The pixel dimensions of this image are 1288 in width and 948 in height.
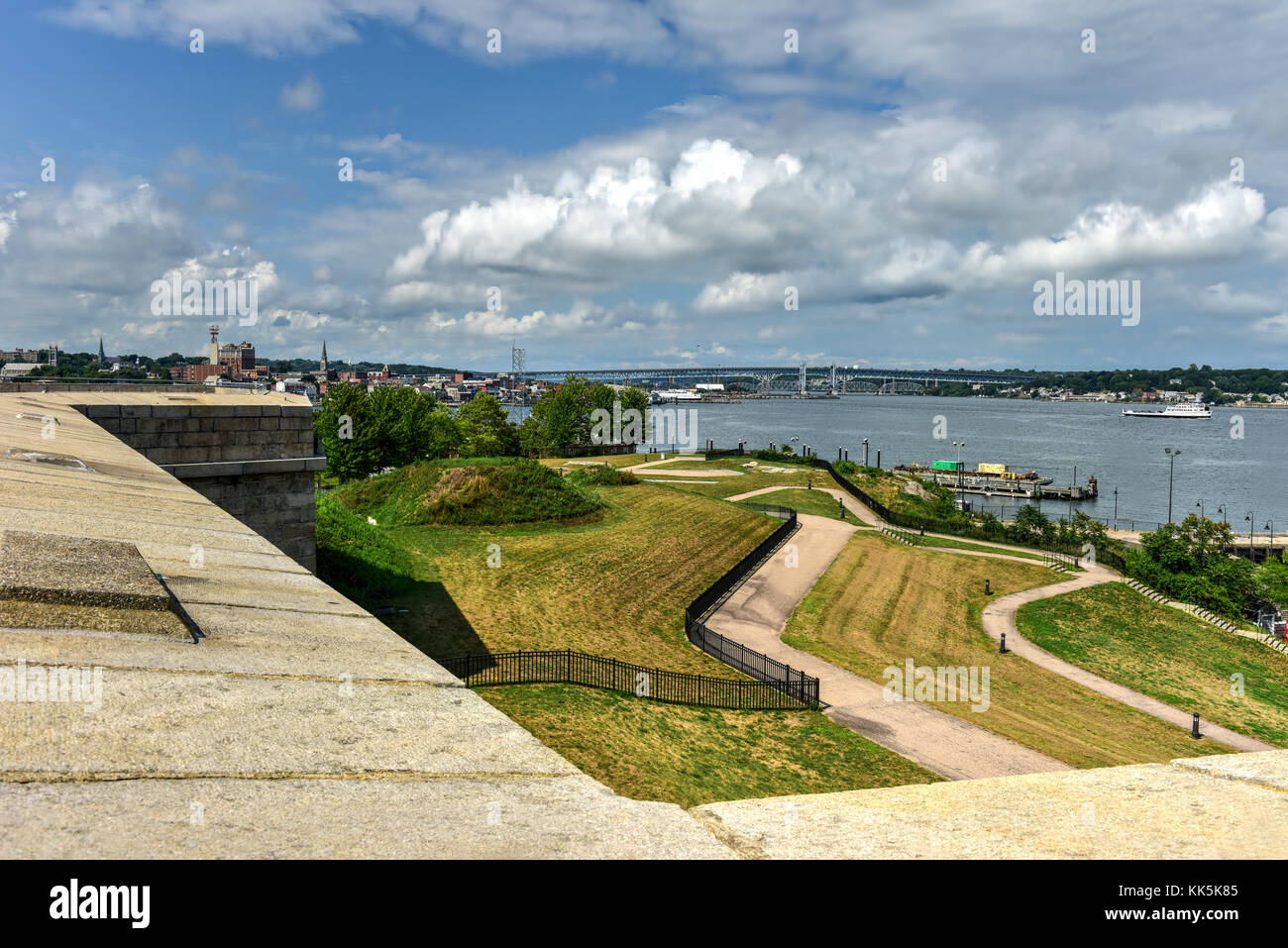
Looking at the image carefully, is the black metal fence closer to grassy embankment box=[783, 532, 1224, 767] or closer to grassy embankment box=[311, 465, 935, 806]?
grassy embankment box=[311, 465, 935, 806]

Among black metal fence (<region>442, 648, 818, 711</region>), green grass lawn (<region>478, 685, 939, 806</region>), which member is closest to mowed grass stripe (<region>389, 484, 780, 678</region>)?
black metal fence (<region>442, 648, 818, 711</region>)

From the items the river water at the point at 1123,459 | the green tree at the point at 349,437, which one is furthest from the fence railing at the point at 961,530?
the green tree at the point at 349,437

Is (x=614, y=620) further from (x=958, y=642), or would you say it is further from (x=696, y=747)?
(x=958, y=642)

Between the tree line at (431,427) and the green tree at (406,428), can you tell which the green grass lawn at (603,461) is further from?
the green tree at (406,428)

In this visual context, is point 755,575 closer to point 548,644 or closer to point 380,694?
point 548,644

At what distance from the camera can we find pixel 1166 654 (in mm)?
29516

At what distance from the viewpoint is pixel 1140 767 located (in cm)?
441

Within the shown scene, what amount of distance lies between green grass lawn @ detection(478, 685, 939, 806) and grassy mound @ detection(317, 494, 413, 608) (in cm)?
911

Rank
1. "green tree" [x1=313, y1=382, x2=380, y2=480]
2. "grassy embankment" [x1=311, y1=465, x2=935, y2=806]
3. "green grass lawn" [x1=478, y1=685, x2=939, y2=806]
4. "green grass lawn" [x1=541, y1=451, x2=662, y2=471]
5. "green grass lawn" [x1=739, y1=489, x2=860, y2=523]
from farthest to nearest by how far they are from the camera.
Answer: "green grass lawn" [x1=541, y1=451, x2=662, y2=471] < "green tree" [x1=313, y1=382, x2=380, y2=480] < "green grass lawn" [x1=739, y1=489, x2=860, y2=523] < "grassy embankment" [x1=311, y1=465, x2=935, y2=806] < "green grass lawn" [x1=478, y1=685, x2=939, y2=806]

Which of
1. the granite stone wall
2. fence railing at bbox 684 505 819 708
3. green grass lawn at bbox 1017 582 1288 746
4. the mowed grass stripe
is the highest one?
the granite stone wall

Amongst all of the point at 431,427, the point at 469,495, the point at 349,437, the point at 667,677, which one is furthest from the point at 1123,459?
the point at 667,677

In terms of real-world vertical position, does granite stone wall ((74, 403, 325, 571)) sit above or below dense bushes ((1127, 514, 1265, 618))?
above

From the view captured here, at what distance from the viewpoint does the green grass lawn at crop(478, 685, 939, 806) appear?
13938 millimetres

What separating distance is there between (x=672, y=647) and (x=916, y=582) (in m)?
16.5
